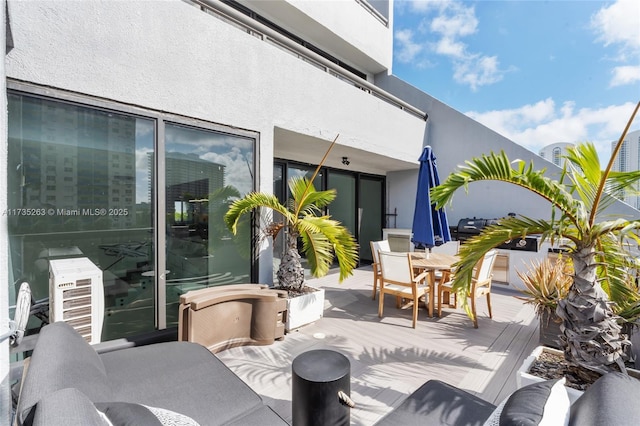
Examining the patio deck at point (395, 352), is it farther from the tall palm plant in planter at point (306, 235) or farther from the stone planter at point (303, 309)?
the tall palm plant in planter at point (306, 235)

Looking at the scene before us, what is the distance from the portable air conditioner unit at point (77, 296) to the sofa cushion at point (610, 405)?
3750mm

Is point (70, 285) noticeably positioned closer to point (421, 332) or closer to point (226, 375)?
point (226, 375)

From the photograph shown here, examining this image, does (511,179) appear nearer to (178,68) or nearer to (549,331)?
(549,331)

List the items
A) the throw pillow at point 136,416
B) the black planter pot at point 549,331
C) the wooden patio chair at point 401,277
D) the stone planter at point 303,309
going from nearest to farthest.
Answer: the throw pillow at point 136,416 < the black planter pot at point 549,331 < the stone planter at point 303,309 < the wooden patio chair at point 401,277

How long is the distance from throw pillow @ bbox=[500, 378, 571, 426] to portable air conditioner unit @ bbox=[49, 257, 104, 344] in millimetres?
3500

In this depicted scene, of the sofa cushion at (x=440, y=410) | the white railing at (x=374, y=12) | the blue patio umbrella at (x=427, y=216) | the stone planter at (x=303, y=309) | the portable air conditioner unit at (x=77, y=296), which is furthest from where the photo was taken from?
the white railing at (x=374, y=12)

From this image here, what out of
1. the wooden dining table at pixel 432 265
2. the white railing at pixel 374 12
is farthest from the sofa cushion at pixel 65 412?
the white railing at pixel 374 12

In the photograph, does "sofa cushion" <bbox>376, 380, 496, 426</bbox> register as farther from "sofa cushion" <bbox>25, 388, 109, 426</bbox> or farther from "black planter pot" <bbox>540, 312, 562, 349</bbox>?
"black planter pot" <bbox>540, 312, 562, 349</bbox>

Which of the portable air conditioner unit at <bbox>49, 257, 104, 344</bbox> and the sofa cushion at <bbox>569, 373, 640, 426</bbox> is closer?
the sofa cushion at <bbox>569, 373, 640, 426</bbox>

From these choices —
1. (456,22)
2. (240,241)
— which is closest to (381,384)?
(240,241)

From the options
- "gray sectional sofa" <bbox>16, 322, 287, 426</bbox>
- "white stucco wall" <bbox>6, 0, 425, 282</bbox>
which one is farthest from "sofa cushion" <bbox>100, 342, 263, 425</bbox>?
"white stucco wall" <bbox>6, 0, 425, 282</bbox>

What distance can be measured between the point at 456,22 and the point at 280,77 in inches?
246

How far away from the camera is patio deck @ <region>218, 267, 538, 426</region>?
2764 millimetres

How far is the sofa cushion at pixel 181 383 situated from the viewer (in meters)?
1.78
